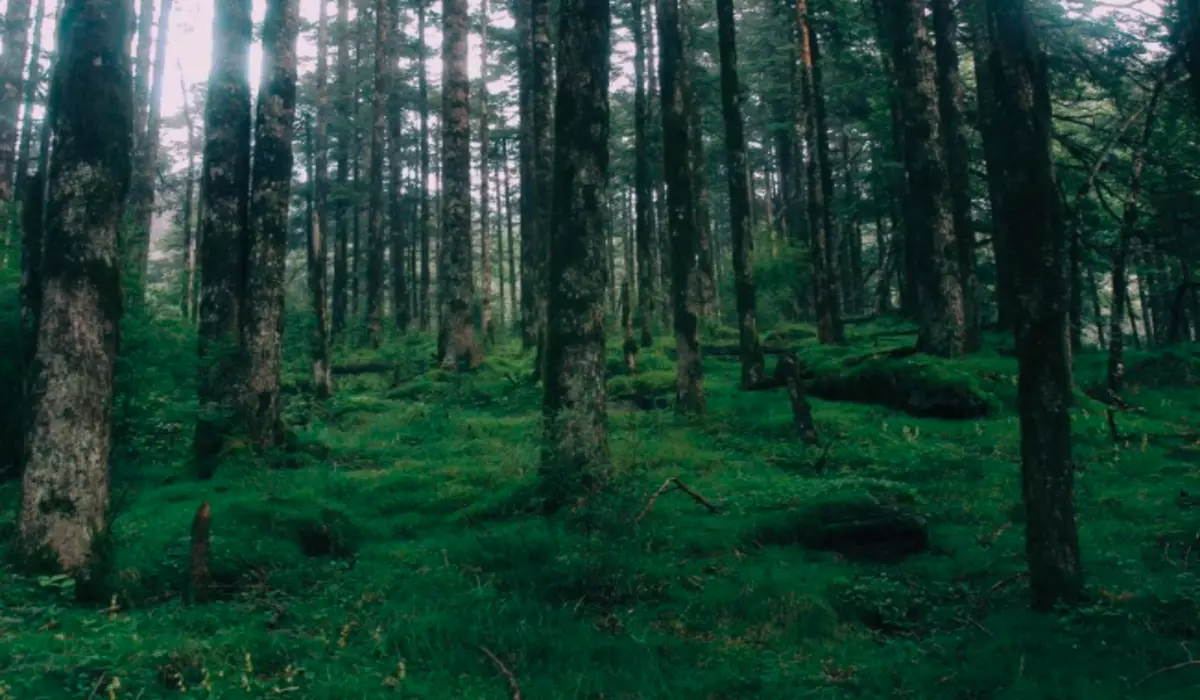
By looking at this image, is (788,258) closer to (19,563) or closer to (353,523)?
(353,523)

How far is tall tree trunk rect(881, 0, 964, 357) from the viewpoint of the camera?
599 inches

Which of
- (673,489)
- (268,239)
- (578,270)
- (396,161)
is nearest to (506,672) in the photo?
(673,489)

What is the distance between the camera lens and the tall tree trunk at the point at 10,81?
63.5 ft

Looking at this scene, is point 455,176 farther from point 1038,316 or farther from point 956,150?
point 1038,316

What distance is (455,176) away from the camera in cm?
1984

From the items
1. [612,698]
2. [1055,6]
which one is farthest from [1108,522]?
[1055,6]

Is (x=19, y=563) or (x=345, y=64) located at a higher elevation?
(x=345, y=64)

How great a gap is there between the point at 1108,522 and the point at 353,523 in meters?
7.45

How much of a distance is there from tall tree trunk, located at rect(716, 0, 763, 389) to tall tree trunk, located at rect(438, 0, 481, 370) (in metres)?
6.97

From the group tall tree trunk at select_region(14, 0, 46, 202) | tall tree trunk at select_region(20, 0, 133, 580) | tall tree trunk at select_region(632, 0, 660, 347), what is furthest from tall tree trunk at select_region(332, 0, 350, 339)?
tall tree trunk at select_region(20, 0, 133, 580)

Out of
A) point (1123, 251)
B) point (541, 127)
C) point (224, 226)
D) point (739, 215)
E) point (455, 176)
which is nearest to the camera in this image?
point (224, 226)

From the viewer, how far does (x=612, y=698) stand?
15.6ft

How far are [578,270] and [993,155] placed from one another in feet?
15.0

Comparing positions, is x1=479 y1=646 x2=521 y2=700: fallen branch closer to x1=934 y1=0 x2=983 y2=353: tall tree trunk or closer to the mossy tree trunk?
x1=934 y1=0 x2=983 y2=353: tall tree trunk
